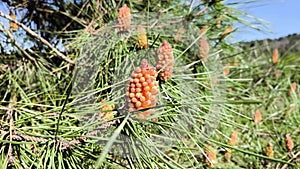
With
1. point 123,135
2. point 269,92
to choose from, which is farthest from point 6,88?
point 269,92

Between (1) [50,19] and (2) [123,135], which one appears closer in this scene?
(2) [123,135]

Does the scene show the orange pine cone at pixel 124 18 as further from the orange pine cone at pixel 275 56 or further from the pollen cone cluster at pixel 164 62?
the orange pine cone at pixel 275 56

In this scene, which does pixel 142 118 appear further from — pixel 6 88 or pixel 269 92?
pixel 269 92

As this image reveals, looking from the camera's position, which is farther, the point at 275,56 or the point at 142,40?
the point at 275,56

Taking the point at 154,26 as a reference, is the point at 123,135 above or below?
below

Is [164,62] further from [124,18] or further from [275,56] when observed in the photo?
[275,56]

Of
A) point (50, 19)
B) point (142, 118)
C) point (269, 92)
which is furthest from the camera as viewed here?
point (269, 92)

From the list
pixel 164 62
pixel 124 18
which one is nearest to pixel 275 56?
pixel 124 18

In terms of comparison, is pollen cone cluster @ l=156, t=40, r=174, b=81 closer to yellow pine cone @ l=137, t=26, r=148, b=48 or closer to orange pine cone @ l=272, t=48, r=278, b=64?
yellow pine cone @ l=137, t=26, r=148, b=48
